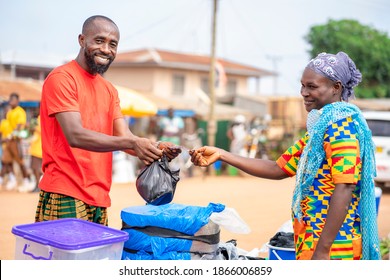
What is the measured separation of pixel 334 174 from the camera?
8.37 feet

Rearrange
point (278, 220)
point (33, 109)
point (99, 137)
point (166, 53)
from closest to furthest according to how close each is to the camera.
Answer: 1. point (99, 137)
2. point (278, 220)
3. point (33, 109)
4. point (166, 53)

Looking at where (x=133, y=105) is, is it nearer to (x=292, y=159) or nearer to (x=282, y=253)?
(x=282, y=253)

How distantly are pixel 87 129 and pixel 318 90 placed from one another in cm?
120

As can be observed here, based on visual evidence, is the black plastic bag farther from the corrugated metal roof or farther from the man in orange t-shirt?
the corrugated metal roof

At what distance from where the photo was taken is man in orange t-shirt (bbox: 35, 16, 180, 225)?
3.05 metres

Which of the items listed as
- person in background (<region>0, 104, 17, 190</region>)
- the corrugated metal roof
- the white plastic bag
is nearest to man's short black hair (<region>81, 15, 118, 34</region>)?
the white plastic bag

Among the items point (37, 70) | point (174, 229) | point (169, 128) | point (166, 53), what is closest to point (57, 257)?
point (174, 229)

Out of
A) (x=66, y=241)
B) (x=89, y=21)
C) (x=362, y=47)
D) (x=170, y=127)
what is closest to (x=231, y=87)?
(x=362, y=47)

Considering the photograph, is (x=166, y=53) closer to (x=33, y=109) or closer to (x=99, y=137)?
(x=33, y=109)

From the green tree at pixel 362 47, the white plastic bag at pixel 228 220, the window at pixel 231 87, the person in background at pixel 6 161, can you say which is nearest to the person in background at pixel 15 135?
the person in background at pixel 6 161

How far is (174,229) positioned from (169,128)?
37.8ft

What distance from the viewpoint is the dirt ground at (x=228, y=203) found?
7059 mm
